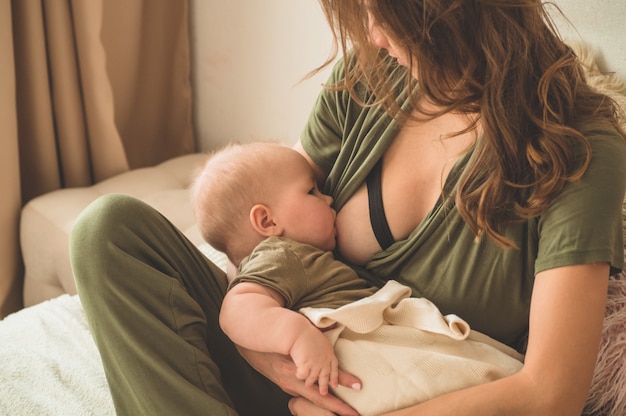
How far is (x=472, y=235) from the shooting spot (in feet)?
3.45

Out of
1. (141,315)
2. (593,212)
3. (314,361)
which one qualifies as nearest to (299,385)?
(314,361)

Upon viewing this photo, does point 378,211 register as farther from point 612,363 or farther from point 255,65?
point 255,65

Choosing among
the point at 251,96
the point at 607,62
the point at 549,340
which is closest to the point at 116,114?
the point at 251,96

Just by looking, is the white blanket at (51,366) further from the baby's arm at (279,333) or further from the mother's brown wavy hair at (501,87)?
the mother's brown wavy hair at (501,87)

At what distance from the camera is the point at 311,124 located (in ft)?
4.29

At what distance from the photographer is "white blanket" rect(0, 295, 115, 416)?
1225 millimetres

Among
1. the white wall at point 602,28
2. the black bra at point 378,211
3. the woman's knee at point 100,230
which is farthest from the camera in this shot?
the white wall at point 602,28

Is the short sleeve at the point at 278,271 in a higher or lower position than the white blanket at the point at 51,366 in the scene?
higher

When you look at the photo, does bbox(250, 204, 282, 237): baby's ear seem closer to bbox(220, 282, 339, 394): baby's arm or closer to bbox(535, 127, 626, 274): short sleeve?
bbox(220, 282, 339, 394): baby's arm

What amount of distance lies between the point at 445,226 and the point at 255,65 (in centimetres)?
121

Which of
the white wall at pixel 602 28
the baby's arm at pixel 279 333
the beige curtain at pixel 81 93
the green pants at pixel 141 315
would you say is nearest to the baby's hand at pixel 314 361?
the baby's arm at pixel 279 333

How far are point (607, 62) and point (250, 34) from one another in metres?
1.10

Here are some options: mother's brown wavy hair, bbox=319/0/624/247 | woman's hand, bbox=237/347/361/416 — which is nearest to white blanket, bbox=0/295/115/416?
woman's hand, bbox=237/347/361/416

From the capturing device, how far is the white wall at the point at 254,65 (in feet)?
6.45
